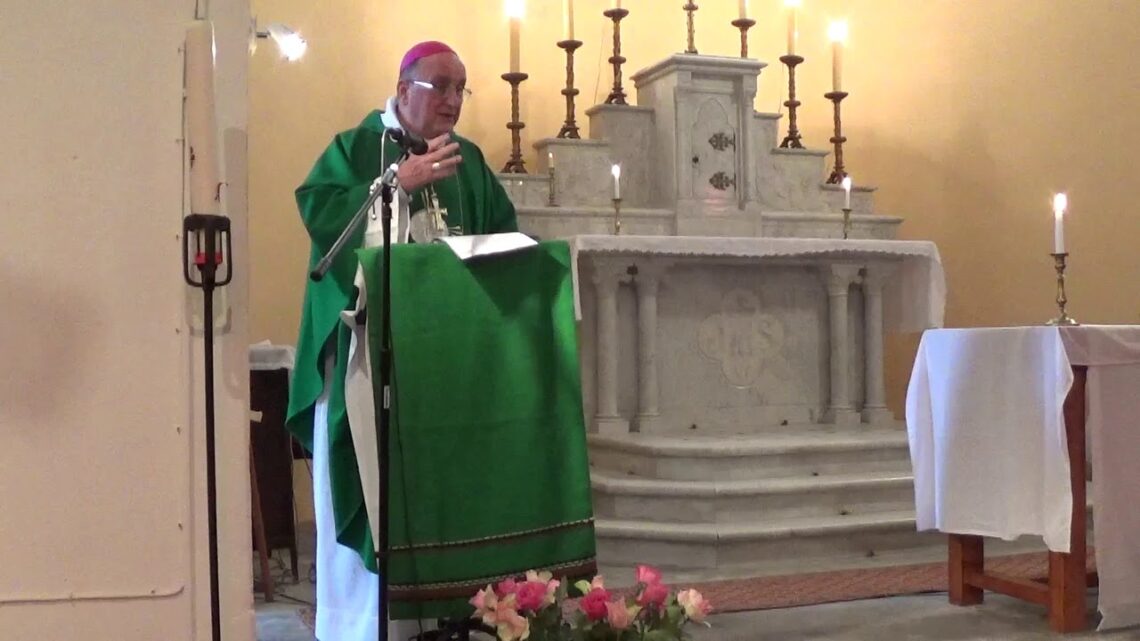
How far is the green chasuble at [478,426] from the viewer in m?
2.55

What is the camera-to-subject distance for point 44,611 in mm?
2174

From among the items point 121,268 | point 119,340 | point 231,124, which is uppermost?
point 231,124

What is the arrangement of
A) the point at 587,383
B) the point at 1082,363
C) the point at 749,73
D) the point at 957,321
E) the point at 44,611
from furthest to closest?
the point at 957,321 < the point at 749,73 < the point at 587,383 < the point at 1082,363 < the point at 44,611

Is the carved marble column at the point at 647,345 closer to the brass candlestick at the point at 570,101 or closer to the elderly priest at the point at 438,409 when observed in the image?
the brass candlestick at the point at 570,101

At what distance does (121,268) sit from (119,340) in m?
0.14

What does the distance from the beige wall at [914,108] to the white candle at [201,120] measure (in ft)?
12.2

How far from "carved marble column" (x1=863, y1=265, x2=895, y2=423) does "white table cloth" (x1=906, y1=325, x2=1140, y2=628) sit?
83.3 inches

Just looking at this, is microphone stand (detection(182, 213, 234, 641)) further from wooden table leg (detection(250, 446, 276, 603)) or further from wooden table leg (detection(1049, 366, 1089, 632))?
wooden table leg (detection(1049, 366, 1089, 632))

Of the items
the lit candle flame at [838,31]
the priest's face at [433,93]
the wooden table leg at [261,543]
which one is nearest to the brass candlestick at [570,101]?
the lit candle flame at [838,31]

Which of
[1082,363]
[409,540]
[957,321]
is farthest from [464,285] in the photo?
[957,321]

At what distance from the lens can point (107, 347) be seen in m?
2.20

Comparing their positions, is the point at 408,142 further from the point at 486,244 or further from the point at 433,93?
the point at 433,93

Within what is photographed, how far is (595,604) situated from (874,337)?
3.80 meters

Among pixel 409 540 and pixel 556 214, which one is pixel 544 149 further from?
pixel 409 540
